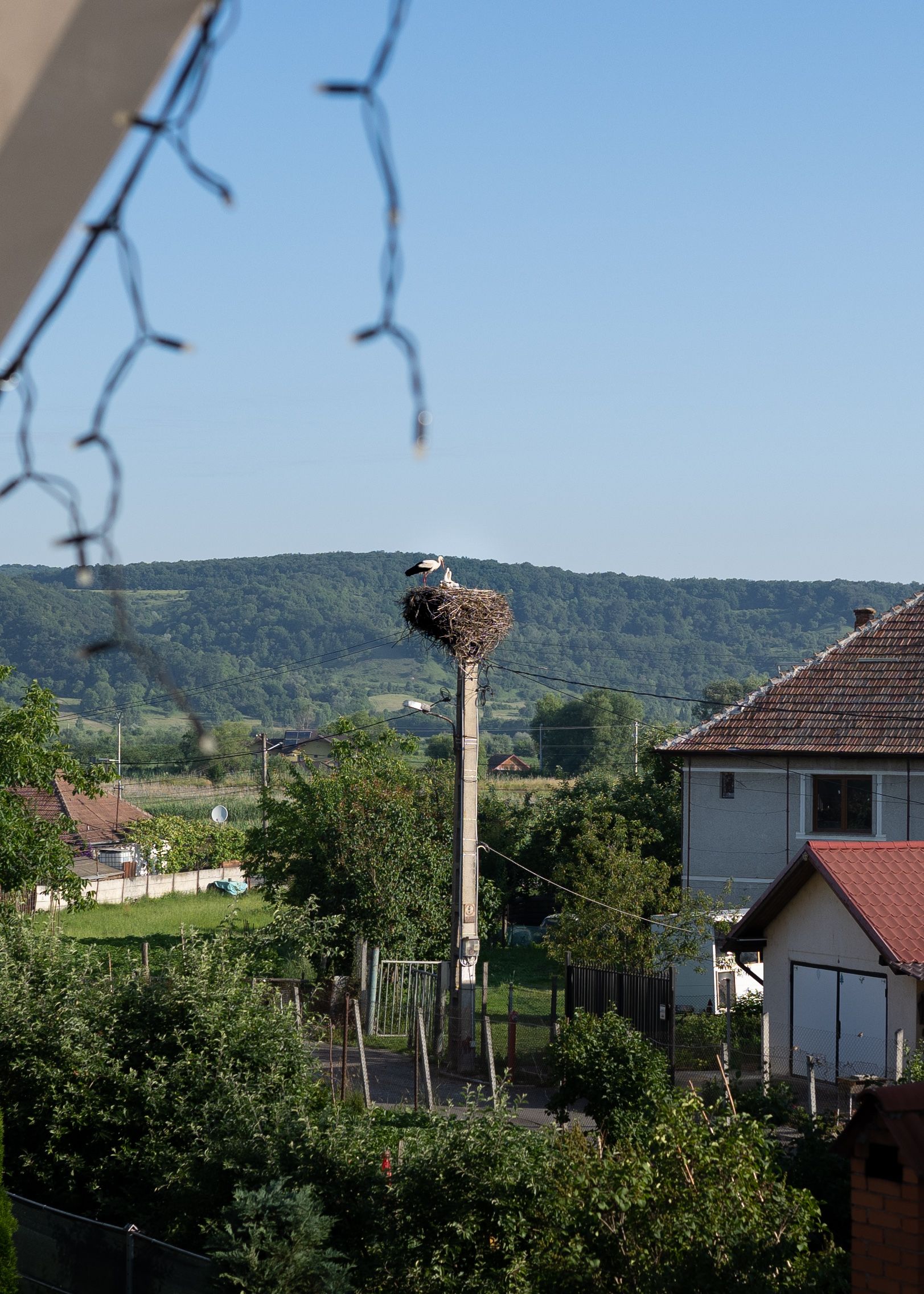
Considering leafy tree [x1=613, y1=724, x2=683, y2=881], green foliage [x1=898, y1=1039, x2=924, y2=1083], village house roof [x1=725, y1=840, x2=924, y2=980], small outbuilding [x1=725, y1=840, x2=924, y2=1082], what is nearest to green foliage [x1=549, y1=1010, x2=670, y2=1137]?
green foliage [x1=898, y1=1039, x2=924, y2=1083]

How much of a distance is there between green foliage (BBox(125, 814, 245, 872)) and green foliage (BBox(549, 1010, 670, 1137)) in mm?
43260

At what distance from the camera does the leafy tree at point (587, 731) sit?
4237 inches

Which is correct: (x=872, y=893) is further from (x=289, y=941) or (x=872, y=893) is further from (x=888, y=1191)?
(x=888, y=1191)

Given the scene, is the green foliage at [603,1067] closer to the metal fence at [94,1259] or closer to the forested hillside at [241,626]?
the metal fence at [94,1259]

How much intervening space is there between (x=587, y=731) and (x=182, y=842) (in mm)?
60031

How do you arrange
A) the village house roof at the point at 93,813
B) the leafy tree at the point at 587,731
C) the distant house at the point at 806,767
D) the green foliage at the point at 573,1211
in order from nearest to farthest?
the green foliage at the point at 573,1211 < the distant house at the point at 806,767 < the village house roof at the point at 93,813 < the leafy tree at the point at 587,731

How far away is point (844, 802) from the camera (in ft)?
92.4

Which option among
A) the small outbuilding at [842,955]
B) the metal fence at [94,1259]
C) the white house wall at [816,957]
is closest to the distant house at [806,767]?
the white house wall at [816,957]

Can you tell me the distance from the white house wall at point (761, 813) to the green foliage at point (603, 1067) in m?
14.2

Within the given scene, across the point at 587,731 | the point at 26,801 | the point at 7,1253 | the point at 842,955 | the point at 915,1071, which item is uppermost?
the point at 587,731

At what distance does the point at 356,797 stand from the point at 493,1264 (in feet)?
64.8

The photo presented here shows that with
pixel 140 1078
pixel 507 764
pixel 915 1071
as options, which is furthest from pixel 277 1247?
pixel 507 764

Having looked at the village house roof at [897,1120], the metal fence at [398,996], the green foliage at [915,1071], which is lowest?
the metal fence at [398,996]

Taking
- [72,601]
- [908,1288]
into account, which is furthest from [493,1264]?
[72,601]
